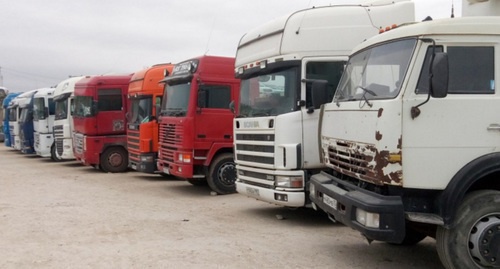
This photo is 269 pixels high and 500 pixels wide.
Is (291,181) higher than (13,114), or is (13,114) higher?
(13,114)

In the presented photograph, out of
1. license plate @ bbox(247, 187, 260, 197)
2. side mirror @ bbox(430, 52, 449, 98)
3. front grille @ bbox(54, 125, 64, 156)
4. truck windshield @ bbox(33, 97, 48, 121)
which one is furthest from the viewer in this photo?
truck windshield @ bbox(33, 97, 48, 121)

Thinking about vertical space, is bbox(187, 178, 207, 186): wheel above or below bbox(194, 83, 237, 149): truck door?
below

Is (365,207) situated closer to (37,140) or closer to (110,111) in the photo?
(110,111)

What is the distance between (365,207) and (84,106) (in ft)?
43.1

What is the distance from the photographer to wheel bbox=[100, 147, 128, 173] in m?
16.1

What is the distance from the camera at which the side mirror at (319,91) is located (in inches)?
269

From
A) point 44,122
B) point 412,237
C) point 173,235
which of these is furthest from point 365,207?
point 44,122

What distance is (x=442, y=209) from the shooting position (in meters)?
4.60

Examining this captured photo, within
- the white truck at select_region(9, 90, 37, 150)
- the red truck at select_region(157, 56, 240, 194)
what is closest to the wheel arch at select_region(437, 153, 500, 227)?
the red truck at select_region(157, 56, 240, 194)

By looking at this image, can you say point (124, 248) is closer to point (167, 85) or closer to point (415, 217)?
point (415, 217)

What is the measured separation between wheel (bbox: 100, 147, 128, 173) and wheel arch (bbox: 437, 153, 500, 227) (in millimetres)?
13168

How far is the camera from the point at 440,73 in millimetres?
4473

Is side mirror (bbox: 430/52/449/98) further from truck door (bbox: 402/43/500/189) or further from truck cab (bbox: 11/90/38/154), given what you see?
truck cab (bbox: 11/90/38/154)

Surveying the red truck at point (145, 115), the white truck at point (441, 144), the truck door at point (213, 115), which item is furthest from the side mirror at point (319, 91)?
the red truck at point (145, 115)
